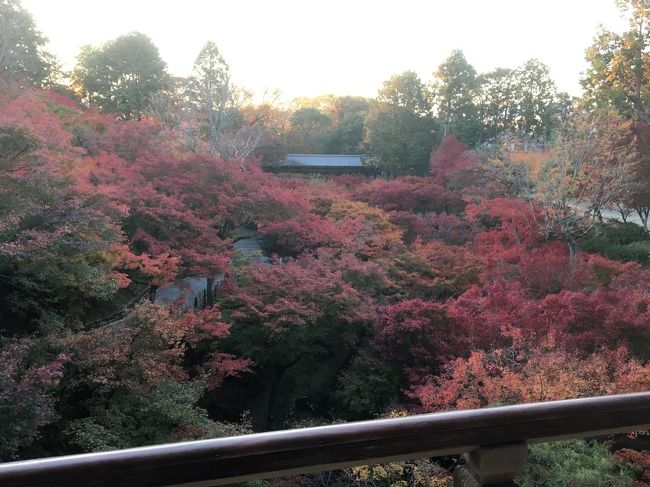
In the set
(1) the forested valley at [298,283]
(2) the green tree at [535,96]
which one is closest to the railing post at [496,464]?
(1) the forested valley at [298,283]

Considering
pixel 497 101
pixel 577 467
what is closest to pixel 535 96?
pixel 497 101

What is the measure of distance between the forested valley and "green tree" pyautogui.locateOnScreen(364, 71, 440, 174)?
4.27 meters

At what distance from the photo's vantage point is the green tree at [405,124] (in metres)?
21.9

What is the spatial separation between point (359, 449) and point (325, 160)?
24868mm

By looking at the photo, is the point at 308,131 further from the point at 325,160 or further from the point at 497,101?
the point at 497,101

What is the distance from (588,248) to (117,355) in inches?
464

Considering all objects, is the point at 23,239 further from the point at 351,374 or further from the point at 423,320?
the point at 423,320

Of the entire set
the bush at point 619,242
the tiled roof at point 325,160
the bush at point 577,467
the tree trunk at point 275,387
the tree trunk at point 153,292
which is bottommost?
the tree trunk at point 275,387

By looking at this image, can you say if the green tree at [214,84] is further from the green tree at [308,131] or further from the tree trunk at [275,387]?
the green tree at [308,131]

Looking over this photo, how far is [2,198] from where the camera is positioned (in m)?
6.57

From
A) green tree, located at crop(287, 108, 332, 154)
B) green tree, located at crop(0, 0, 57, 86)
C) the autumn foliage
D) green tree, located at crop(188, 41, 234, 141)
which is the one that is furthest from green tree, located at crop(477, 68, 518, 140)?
green tree, located at crop(0, 0, 57, 86)

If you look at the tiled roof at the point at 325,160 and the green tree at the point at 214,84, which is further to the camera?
the tiled roof at the point at 325,160

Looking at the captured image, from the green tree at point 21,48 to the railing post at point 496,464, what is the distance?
15.4 meters

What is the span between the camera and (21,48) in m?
15.1
